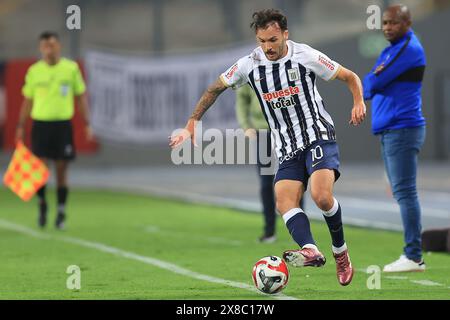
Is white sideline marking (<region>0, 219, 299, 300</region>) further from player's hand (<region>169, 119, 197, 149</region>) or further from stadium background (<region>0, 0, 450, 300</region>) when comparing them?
stadium background (<region>0, 0, 450, 300</region>)

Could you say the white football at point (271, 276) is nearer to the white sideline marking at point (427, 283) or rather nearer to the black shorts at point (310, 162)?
the black shorts at point (310, 162)

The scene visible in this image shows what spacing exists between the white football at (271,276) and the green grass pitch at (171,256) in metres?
0.08

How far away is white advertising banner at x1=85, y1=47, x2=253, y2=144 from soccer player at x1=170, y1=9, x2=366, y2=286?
22.8 meters

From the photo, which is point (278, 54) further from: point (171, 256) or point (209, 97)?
point (171, 256)

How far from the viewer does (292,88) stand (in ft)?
30.9

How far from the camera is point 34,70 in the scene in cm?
1620

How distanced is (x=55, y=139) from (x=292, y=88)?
7350mm

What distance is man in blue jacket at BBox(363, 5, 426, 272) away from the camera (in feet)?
35.0

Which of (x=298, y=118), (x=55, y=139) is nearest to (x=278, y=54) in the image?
(x=298, y=118)

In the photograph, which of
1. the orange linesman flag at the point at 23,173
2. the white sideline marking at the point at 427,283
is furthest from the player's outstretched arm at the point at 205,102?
the orange linesman flag at the point at 23,173

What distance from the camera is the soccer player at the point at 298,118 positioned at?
9.38 meters

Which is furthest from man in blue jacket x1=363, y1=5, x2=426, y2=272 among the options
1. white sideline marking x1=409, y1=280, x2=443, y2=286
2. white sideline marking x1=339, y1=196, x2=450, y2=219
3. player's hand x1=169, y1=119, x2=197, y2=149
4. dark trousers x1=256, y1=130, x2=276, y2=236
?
white sideline marking x1=339, y1=196, x2=450, y2=219
